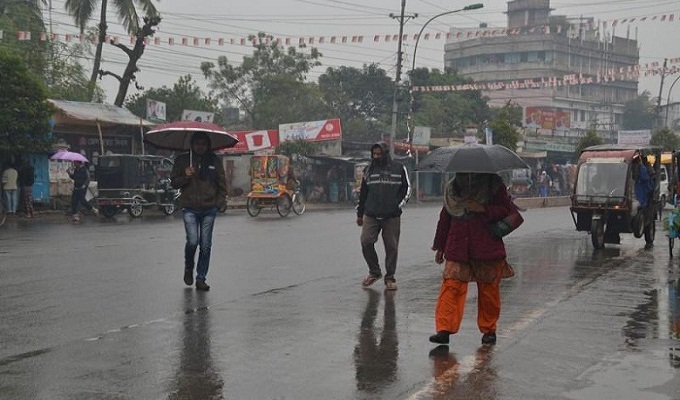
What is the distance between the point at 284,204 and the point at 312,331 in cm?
2090

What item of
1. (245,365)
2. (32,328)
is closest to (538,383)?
(245,365)

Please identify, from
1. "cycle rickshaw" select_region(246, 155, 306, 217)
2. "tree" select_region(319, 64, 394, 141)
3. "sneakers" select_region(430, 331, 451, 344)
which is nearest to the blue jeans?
"sneakers" select_region(430, 331, 451, 344)

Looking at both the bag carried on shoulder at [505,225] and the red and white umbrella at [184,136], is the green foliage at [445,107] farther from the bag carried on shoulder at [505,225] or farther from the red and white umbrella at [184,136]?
the bag carried on shoulder at [505,225]

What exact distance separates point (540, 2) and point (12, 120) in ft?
376

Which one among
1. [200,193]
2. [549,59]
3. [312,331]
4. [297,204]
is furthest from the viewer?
[549,59]

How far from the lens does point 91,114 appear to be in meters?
31.5

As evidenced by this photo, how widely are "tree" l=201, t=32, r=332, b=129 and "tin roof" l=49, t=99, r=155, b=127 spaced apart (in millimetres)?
23188

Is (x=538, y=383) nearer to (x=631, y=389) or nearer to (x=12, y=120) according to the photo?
(x=631, y=389)

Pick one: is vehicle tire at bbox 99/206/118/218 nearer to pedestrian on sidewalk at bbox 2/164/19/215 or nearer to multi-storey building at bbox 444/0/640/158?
pedestrian on sidewalk at bbox 2/164/19/215

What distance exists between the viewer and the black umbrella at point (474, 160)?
24.2ft

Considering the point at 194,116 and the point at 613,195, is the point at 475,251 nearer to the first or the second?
the point at 613,195

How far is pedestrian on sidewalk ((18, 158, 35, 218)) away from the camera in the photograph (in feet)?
82.1

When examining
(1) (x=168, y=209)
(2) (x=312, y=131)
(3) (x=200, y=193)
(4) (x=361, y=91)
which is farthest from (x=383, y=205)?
(4) (x=361, y=91)

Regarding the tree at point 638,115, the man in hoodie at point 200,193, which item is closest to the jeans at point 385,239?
the man in hoodie at point 200,193
